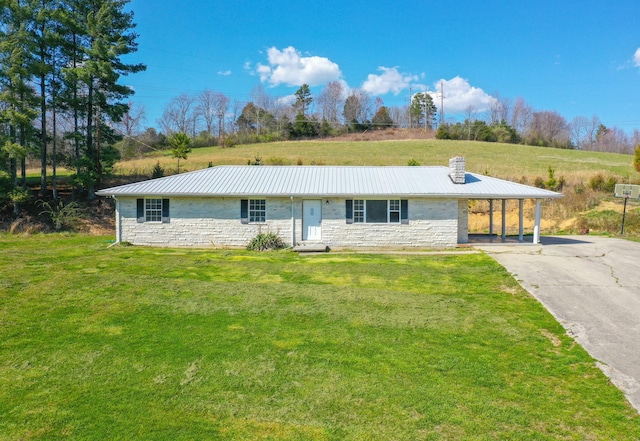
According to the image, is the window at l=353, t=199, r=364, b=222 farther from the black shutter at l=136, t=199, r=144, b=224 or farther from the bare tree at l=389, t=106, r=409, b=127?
the bare tree at l=389, t=106, r=409, b=127

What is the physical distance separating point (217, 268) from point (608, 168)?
45.1 metres

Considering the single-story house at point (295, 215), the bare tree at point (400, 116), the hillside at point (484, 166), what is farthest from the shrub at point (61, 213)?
the bare tree at point (400, 116)

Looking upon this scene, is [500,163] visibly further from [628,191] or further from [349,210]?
[349,210]

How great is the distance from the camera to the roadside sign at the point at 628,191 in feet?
70.5

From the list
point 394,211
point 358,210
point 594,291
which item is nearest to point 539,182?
point 394,211

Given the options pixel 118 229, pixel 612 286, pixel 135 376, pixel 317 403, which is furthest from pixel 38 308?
pixel 612 286

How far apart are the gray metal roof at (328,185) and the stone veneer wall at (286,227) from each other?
48cm

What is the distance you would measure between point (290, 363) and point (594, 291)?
8.23 m

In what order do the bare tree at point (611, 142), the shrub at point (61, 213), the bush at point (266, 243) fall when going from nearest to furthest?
the bush at point (266, 243), the shrub at point (61, 213), the bare tree at point (611, 142)

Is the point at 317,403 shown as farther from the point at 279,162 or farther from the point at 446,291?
the point at 279,162

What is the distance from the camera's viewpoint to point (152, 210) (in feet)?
58.5

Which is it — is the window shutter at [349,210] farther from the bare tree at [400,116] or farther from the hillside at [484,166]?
the bare tree at [400,116]

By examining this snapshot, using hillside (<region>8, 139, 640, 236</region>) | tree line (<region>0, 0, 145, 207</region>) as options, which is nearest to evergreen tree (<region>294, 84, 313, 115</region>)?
hillside (<region>8, 139, 640, 236</region>)

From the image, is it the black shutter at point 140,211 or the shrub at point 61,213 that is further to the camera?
the shrub at point 61,213
